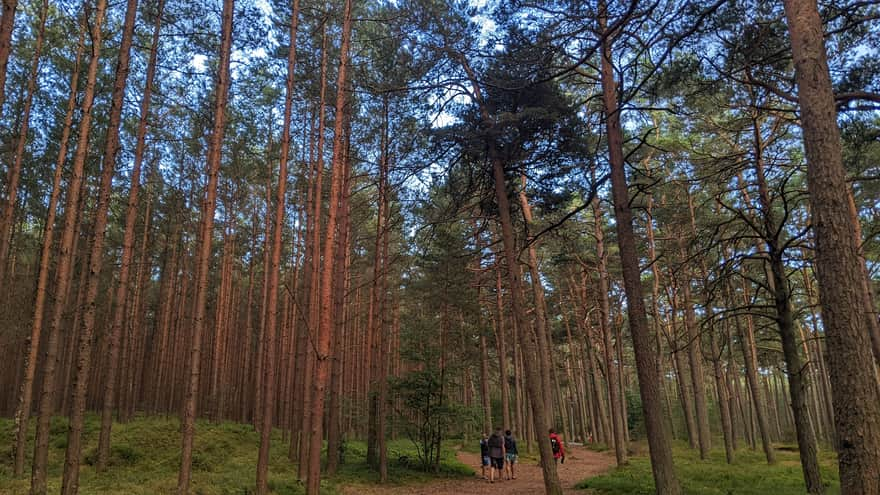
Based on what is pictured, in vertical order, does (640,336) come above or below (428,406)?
above

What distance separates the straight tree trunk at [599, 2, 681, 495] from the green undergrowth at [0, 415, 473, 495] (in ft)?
25.6

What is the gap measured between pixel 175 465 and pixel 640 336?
543 inches

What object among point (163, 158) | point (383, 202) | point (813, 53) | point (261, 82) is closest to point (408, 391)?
point (383, 202)

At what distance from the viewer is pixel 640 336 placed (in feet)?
28.2

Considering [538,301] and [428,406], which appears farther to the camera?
[428,406]

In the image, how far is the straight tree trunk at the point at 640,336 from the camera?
26.5 feet

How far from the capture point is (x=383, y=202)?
55.7 feet

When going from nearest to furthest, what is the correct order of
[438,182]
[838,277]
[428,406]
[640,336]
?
[838,277]
[640,336]
[438,182]
[428,406]

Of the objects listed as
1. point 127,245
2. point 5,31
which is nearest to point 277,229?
point 127,245

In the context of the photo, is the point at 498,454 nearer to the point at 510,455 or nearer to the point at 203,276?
the point at 510,455

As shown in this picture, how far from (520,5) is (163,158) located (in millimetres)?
16678

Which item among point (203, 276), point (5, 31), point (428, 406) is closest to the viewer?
point (5, 31)

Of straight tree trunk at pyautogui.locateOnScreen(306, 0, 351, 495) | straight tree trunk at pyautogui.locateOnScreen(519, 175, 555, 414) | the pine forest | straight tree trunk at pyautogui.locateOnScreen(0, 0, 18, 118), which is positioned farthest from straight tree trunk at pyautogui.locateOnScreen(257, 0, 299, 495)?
straight tree trunk at pyautogui.locateOnScreen(519, 175, 555, 414)

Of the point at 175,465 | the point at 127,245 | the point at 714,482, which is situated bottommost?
the point at 714,482
